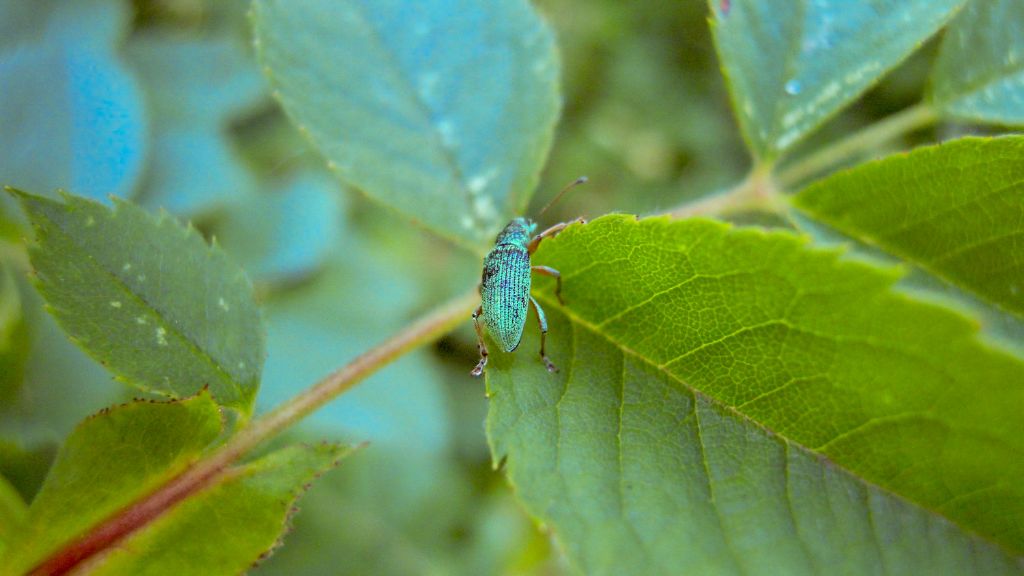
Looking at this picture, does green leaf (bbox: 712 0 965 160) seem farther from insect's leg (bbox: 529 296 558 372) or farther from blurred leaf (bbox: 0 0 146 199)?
blurred leaf (bbox: 0 0 146 199)

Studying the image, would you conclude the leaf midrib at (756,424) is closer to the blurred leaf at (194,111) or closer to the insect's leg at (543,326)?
the insect's leg at (543,326)

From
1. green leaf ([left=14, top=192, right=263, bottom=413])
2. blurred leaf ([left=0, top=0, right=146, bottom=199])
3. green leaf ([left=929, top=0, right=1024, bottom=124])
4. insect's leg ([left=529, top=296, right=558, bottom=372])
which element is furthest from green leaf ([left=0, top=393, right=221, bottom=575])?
green leaf ([left=929, top=0, right=1024, bottom=124])

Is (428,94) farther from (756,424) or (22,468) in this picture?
(22,468)

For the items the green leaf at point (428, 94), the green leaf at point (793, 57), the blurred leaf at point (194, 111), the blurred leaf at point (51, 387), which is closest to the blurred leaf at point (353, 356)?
the blurred leaf at point (194, 111)

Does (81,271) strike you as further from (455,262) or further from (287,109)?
(455,262)

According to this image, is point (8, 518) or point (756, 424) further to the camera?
point (756, 424)

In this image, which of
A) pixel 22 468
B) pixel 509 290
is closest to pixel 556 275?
pixel 509 290
